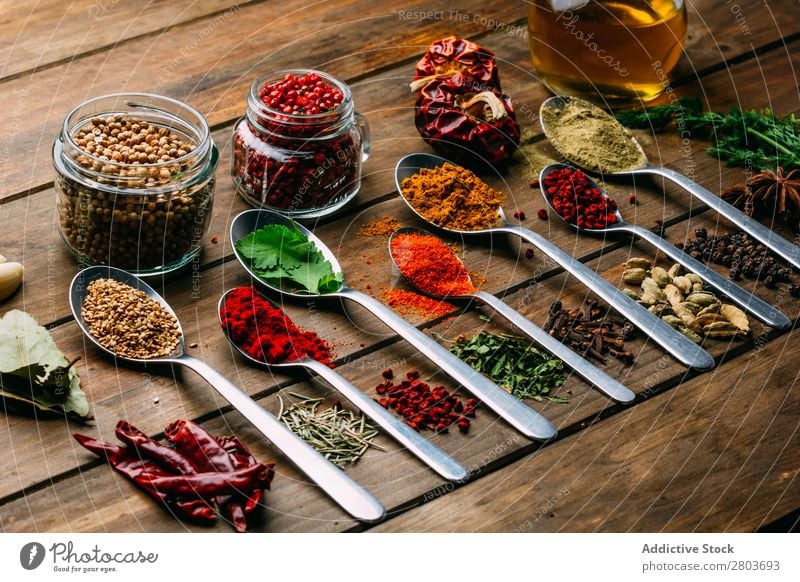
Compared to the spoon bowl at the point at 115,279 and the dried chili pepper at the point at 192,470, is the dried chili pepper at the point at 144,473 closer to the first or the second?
the dried chili pepper at the point at 192,470

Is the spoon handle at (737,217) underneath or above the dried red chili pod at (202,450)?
above

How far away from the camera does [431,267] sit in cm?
129

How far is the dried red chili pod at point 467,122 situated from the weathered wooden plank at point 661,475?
50 cm

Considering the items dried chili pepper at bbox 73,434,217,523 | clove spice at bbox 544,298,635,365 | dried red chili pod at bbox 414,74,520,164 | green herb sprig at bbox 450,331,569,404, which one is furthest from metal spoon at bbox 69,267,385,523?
dried red chili pod at bbox 414,74,520,164

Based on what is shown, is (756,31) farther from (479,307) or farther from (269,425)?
(269,425)

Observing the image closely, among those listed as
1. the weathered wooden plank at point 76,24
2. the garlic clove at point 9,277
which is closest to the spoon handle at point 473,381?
the garlic clove at point 9,277

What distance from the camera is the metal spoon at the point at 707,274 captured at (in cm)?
126

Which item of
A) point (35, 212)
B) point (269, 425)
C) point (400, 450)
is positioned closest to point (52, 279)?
point (35, 212)

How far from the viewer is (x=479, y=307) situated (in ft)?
4.16

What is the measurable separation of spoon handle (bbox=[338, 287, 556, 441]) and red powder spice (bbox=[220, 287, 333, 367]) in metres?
0.09

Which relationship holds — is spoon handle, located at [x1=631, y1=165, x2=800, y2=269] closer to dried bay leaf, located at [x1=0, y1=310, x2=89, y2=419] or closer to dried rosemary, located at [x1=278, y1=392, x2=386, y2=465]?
dried rosemary, located at [x1=278, y1=392, x2=386, y2=465]

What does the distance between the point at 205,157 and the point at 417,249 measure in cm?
31

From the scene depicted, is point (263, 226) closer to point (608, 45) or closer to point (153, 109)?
point (153, 109)
